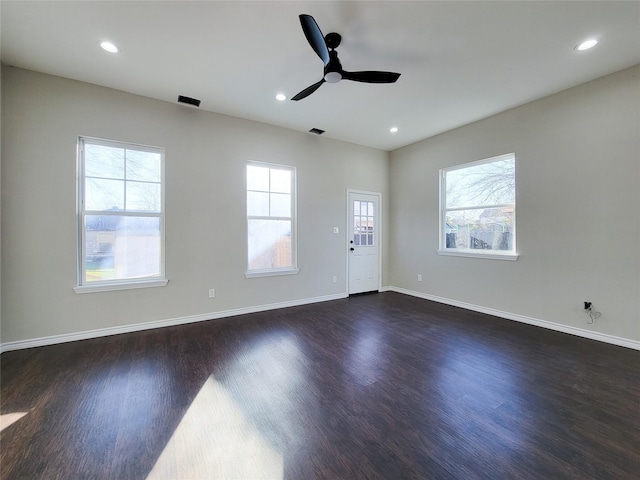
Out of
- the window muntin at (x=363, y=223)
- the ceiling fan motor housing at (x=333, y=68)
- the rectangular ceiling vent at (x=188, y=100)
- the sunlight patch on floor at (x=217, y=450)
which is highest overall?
the rectangular ceiling vent at (x=188, y=100)

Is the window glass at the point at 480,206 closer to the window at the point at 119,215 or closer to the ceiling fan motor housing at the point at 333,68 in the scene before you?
the ceiling fan motor housing at the point at 333,68

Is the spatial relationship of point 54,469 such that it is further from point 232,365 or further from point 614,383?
point 614,383

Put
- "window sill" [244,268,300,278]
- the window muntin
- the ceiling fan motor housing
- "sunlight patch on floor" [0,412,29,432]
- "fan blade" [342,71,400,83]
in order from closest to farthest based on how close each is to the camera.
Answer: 1. "sunlight patch on floor" [0,412,29,432]
2. the ceiling fan motor housing
3. "fan blade" [342,71,400,83]
4. "window sill" [244,268,300,278]
5. the window muntin

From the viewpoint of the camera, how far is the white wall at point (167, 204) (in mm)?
2842

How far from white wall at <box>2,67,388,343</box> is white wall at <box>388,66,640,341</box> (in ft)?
8.04

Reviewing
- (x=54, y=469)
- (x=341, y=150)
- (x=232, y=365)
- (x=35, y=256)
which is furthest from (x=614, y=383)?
(x=35, y=256)

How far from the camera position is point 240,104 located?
11.9 feet

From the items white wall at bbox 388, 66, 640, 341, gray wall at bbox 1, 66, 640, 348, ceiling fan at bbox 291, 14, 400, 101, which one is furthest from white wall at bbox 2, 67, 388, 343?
white wall at bbox 388, 66, 640, 341

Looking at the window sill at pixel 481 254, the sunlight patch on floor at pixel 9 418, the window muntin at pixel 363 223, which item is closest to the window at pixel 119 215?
the sunlight patch on floor at pixel 9 418

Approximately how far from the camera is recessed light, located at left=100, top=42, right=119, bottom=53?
2.46 m

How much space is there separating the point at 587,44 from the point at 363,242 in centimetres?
390

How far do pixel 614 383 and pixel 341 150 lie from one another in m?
4.64

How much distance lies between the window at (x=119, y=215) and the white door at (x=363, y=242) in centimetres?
328

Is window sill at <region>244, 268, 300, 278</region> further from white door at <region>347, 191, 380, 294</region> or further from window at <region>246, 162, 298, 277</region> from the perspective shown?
white door at <region>347, 191, 380, 294</region>
